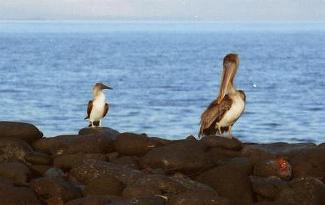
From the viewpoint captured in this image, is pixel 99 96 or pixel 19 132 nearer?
pixel 19 132

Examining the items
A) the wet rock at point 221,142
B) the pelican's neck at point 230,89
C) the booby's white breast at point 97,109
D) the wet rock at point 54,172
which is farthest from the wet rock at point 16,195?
the booby's white breast at point 97,109

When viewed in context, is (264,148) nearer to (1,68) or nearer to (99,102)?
(99,102)

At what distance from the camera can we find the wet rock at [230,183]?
11.4m

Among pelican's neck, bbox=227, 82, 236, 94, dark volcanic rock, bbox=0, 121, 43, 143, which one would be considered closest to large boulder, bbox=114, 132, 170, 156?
dark volcanic rock, bbox=0, 121, 43, 143

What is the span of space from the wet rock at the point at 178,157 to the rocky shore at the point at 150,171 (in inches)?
0.5

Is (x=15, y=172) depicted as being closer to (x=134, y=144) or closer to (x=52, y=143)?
(x=52, y=143)

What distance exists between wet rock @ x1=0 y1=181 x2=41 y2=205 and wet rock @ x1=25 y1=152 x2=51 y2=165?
1850 mm

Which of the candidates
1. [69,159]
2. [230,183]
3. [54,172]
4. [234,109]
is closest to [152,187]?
[230,183]

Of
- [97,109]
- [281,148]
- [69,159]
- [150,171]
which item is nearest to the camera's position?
[150,171]

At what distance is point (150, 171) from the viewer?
476 inches

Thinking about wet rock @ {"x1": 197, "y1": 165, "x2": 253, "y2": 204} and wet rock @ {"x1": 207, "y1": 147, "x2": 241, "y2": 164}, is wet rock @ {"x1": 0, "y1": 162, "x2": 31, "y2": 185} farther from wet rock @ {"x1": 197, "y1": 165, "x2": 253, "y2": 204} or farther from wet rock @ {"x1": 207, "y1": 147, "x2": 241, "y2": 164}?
wet rock @ {"x1": 207, "y1": 147, "x2": 241, "y2": 164}

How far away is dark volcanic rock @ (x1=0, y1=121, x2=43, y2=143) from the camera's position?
1354cm

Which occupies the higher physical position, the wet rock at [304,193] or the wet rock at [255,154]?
the wet rock at [255,154]

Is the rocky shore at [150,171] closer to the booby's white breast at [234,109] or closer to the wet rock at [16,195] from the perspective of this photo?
the wet rock at [16,195]
